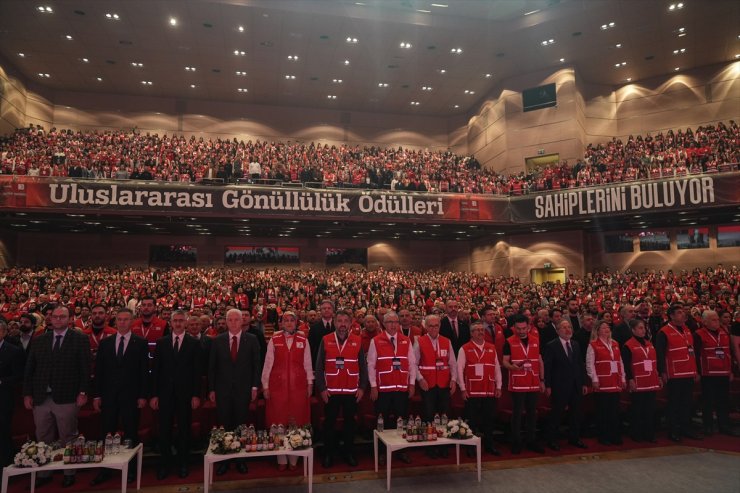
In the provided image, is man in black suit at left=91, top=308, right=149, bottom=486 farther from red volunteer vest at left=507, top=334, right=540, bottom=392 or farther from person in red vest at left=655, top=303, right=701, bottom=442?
person in red vest at left=655, top=303, right=701, bottom=442

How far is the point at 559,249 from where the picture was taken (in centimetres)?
2212

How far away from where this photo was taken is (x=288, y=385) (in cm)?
529

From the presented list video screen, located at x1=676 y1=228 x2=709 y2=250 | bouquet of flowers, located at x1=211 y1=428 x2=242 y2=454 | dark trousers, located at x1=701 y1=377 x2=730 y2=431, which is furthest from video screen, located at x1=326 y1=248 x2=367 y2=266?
bouquet of flowers, located at x1=211 y1=428 x2=242 y2=454

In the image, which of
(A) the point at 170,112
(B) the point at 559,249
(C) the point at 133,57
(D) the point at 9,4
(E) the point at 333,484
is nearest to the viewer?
(E) the point at 333,484

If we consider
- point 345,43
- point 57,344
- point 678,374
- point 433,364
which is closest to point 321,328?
point 433,364

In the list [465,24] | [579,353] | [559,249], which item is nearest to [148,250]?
[465,24]

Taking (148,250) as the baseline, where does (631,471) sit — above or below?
below

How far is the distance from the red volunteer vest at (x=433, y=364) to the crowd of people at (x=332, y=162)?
12872 millimetres

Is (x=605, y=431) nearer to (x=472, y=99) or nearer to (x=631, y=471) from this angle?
(x=631, y=471)

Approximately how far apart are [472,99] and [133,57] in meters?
18.0

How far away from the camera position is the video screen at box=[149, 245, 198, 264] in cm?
2323

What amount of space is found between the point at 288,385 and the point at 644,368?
4674 millimetres

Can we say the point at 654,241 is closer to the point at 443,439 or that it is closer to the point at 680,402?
the point at 680,402

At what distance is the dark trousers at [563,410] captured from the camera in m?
5.81
